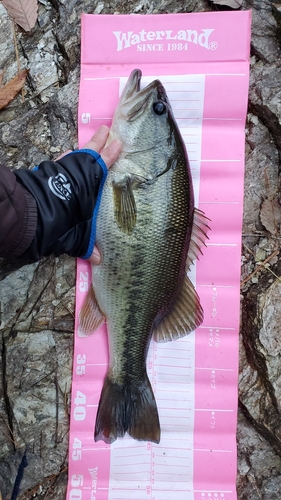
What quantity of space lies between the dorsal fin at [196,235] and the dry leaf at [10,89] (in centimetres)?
139

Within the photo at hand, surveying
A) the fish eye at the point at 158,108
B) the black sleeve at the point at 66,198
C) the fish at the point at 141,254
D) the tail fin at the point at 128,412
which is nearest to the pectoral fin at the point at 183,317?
the fish at the point at 141,254

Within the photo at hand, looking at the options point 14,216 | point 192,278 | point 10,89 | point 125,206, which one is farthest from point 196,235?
point 10,89

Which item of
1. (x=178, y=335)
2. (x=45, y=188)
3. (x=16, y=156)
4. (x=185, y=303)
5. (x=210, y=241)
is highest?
(x=16, y=156)

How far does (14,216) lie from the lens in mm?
2164

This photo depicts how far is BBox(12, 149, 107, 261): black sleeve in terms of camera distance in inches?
90.7

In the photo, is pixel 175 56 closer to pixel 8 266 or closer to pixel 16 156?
pixel 16 156

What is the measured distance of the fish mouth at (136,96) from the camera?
2.42 meters

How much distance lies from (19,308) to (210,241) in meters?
1.23

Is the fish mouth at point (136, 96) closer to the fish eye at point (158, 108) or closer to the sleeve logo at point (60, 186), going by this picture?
the fish eye at point (158, 108)

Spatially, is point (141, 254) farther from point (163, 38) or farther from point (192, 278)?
point (163, 38)

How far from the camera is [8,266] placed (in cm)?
266

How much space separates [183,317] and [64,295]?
0.74 metres

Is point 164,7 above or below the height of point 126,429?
above

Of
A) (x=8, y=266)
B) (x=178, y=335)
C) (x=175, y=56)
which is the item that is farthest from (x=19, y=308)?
(x=175, y=56)
